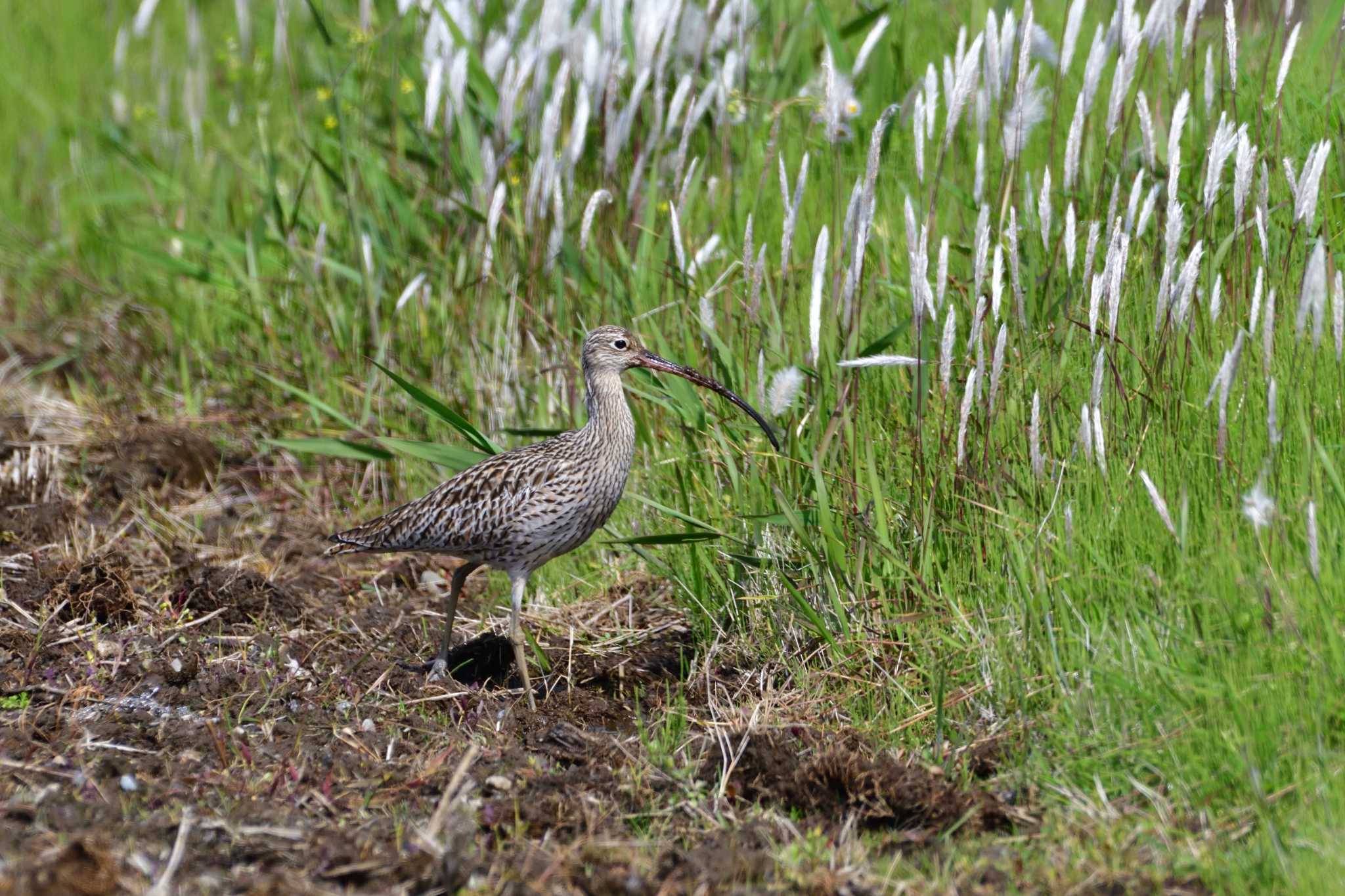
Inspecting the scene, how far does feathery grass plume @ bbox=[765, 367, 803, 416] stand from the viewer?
4.52 metres

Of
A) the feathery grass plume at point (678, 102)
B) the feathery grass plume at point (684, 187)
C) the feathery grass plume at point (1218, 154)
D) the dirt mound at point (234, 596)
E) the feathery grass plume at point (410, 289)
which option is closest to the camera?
the feathery grass plume at point (1218, 154)

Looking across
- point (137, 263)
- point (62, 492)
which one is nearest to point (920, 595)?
point (62, 492)

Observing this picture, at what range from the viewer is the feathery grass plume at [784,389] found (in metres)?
4.52

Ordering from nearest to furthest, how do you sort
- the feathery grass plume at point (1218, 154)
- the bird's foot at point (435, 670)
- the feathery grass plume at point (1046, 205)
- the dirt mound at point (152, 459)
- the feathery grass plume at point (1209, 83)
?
the feathery grass plume at point (1218, 154) → the feathery grass plume at point (1046, 205) → the feathery grass plume at point (1209, 83) → the bird's foot at point (435, 670) → the dirt mound at point (152, 459)

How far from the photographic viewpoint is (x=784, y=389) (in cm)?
453

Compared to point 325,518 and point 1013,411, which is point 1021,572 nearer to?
point 1013,411

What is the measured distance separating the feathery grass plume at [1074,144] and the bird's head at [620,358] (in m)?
1.30

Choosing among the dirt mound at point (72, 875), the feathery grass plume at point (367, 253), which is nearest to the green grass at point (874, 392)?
the feathery grass plume at point (367, 253)

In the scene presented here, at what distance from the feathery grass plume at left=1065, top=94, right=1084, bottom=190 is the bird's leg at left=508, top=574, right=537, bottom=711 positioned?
7.61 feet

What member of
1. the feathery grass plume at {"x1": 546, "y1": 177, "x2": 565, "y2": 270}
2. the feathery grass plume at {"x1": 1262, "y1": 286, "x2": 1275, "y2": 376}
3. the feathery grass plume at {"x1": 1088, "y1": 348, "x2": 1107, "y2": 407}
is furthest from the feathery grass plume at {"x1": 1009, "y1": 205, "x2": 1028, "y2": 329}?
the feathery grass plume at {"x1": 546, "y1": 177, "x2": 565, "y2": 270}

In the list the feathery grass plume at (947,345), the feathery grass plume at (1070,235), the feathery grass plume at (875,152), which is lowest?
the feathery grass plume at (947,345)

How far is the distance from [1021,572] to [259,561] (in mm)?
3323

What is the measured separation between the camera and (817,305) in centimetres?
425

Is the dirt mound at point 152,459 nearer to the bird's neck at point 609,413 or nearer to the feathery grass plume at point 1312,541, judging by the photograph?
the bird's neck at point 609,413
